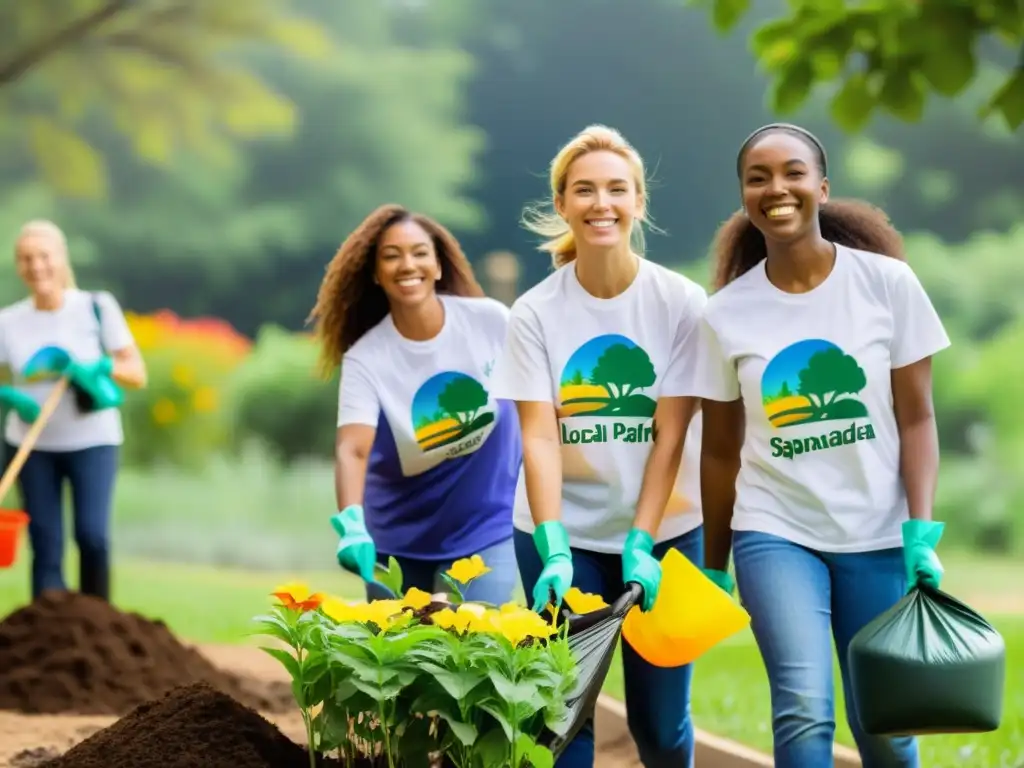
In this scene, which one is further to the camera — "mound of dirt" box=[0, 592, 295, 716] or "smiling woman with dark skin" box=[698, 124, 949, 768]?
"mound of dirt" box=[0, 592, 295, 716]

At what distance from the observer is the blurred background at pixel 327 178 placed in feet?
40.1

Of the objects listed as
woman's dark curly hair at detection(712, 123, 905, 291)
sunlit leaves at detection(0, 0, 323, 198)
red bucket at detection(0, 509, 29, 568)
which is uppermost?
sunlit leaves at detection(0, 0, 323, 198)

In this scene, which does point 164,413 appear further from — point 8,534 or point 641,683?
point 641,683

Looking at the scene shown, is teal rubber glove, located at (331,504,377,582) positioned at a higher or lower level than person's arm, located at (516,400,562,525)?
lower

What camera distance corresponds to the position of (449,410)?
4.16 m

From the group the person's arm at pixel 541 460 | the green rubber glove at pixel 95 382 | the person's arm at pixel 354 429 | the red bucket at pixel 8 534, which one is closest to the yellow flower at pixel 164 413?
the green rubber glove at pixel 95 382

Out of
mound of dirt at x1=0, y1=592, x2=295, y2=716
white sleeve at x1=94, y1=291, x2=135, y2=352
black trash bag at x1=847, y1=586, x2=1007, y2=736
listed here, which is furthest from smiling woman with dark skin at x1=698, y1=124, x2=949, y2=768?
white sleeve at x1=94, y1=291, x2=135, y2=352

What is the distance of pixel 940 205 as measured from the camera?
1259cm

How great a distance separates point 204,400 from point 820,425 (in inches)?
382

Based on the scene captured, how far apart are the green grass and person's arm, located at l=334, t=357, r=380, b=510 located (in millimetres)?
1312

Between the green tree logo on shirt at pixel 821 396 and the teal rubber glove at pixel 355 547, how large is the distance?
1.13 meters

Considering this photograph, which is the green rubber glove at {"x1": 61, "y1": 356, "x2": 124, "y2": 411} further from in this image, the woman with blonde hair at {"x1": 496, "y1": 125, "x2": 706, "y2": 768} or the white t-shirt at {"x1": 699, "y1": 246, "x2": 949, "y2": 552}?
the white t-shirt at {"x1": 699, "y1": 246, "x2": 949, "y2": 552}

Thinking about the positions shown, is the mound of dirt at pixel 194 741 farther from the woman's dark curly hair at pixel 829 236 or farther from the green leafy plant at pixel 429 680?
the woman's dark curly hair at pixel 829 236

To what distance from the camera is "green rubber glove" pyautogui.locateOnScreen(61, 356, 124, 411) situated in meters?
5.99
